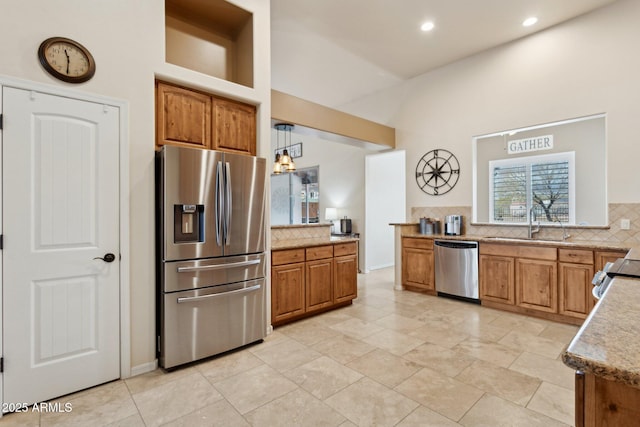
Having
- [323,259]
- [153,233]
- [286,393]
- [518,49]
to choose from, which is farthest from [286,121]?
[518,49]

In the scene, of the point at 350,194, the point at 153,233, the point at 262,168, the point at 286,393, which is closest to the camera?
→ the point at 286,393

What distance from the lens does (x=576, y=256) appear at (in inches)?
135

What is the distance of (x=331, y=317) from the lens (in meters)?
3.80

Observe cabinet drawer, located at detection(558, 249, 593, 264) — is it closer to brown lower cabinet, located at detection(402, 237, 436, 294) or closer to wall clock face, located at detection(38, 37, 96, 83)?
brown lower cabinet, located at detection(402, 237, 436, 294)

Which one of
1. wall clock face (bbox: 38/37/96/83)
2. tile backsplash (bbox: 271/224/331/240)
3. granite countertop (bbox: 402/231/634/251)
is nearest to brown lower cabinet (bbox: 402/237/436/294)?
granite countertop (bbox: 402/231/634/251)

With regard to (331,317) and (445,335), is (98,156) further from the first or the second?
(445,335)

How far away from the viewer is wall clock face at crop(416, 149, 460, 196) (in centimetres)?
497

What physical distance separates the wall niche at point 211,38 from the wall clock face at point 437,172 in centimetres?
332

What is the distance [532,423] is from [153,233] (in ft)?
9.83

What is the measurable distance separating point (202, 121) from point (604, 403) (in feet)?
10.3

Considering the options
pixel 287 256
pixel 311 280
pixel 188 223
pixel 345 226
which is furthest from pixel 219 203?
pixel 345 226

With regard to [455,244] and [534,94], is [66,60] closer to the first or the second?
[455,244]

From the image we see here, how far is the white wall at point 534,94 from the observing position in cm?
352

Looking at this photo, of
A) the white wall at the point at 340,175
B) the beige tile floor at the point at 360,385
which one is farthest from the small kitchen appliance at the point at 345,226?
the beige tile floor at the point at 360,385
